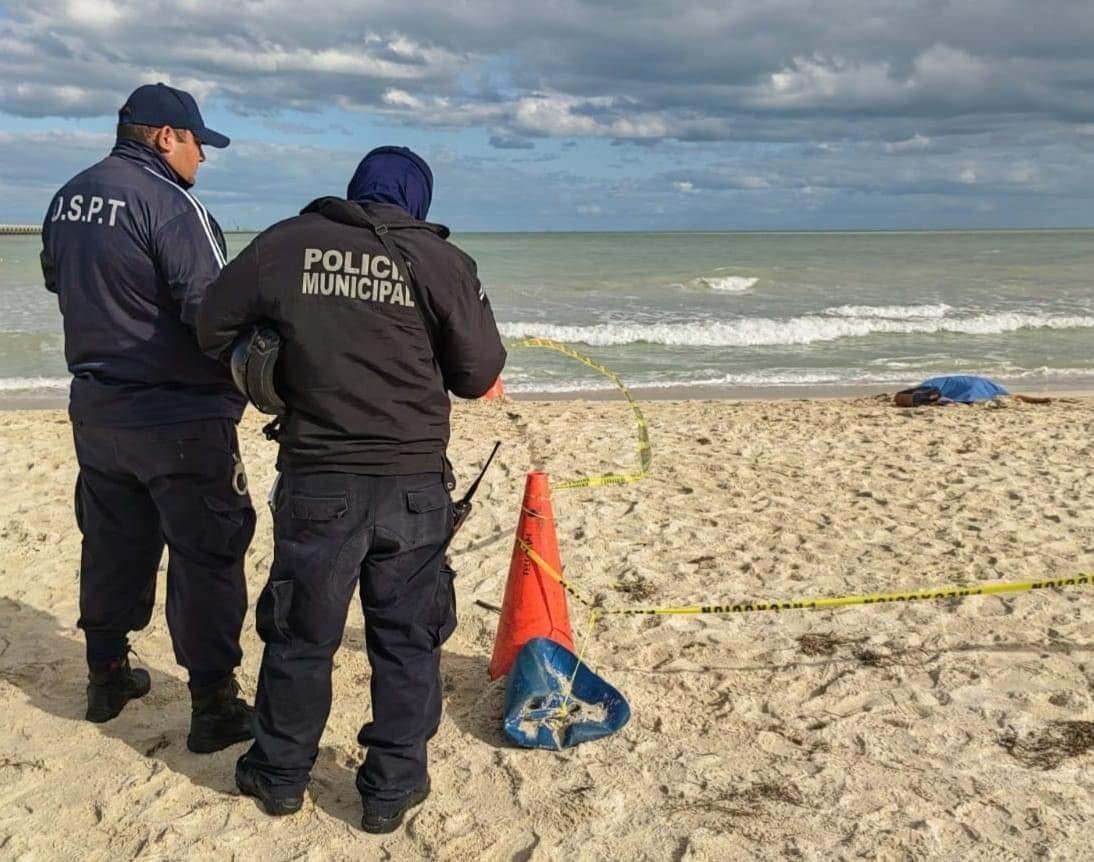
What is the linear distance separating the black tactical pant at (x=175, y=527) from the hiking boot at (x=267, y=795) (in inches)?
17.5

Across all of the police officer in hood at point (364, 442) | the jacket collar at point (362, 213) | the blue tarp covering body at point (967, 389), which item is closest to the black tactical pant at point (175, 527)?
the police officer in hood at point (364, 442)

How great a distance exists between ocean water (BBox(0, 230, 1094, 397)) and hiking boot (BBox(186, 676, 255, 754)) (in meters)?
9.90

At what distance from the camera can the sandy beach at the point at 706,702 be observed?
3.08 metres

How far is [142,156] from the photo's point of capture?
3352mm

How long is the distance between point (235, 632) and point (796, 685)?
2110 millimetres

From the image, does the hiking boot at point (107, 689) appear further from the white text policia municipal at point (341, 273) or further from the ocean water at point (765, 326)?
the ocean water at point (765, 326)

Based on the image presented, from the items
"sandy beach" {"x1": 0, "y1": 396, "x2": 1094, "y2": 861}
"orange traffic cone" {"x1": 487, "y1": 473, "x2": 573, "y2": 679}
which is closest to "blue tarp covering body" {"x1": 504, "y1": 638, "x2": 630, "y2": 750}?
"sandy beach" {"x1": 0, "y1": 396, "x2": 1094, "y2": 861}

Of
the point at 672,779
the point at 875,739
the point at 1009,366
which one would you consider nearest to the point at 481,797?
the point at 672,779

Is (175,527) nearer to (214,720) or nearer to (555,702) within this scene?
(214,720)

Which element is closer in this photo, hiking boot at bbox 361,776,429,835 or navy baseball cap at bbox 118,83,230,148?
hiking boot at bbox 361,776,429,835

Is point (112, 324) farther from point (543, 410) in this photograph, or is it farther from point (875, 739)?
point (543, 410)

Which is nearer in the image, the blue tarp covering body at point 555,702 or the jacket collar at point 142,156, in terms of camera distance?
the jacket collar at point 142,156

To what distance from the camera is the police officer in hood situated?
281 cm

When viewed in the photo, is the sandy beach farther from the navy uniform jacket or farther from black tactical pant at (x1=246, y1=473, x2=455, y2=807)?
the navy uniform jacket
